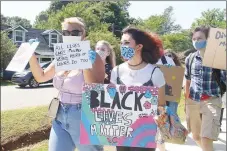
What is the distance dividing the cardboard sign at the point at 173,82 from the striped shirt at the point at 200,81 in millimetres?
798

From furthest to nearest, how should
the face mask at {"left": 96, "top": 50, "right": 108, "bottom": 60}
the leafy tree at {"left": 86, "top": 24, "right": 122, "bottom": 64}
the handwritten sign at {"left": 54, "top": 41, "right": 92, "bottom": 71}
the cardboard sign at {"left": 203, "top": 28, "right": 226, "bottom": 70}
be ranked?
the leafy tree at {"left": 86, "top": 24, "right": 122, "bottom": 64} → the face mask at {"left": 96, "top": 50, "right": 108, "bottom": 60} → the handwritten sign at {"left": 54, "top": 41, "right": 92, "bottom": 71} → the cardboard sign at {"left": 203, "top": 28, "right": 226, "bottom": 70}

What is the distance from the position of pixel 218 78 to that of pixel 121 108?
1.83 meters

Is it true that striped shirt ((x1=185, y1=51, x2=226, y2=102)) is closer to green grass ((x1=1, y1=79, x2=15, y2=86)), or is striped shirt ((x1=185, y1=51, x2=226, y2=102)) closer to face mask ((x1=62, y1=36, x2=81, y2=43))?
face mask ((x1=62, y1=36, x2=81, y2=43))

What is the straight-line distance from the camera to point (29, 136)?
710 cm

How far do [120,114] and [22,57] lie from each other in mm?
876

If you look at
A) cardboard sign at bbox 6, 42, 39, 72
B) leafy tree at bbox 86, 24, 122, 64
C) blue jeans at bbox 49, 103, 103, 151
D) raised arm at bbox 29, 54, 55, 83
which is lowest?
blue jeans at bbox 49, 103, 103, 151

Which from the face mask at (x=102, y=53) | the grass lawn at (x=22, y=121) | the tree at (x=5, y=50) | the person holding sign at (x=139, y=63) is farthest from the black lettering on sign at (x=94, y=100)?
the tree at (x=5, y=50)

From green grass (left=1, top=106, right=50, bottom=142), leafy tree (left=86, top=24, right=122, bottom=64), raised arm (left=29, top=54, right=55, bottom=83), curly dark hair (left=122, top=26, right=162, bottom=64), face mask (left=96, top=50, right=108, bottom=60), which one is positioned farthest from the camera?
leafy tree (left=86, top=24, right=122, bottom=64)

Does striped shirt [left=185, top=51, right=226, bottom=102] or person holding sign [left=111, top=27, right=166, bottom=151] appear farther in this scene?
striped shirt [left=185, top=51, right=226, bottom=102]

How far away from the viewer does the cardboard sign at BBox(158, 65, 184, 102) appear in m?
3.24

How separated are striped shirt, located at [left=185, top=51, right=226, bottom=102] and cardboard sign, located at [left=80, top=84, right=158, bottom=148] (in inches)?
66.4

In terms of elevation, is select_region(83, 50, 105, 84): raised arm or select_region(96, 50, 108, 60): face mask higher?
select_region(96, 50, 108, 60): face mask

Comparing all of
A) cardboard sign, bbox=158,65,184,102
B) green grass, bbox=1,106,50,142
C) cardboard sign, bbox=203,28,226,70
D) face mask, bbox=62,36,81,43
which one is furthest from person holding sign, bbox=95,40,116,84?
green grass, bbox=1,106,50,142

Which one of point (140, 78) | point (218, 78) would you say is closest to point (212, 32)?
point (140, 78)
